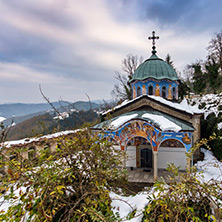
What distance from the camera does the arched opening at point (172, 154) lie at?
29.3 ft

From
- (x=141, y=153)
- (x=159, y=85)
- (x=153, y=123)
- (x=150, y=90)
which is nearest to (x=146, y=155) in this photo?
(x=141, y=153)

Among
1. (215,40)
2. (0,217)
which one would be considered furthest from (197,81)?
(0,217)

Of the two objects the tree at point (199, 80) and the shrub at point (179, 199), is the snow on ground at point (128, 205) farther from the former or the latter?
the tree at point (199, 80)

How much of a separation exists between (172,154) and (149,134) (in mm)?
3300

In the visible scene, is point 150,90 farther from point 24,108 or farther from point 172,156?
point 24,108

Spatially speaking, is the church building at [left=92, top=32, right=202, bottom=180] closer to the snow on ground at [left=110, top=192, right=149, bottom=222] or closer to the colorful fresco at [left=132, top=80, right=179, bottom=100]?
the colorful fresco at [left=132, top=80, right=179, bottom=100]

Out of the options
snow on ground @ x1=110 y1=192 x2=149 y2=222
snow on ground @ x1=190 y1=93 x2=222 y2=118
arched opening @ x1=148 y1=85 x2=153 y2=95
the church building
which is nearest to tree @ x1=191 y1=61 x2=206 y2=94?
snow on ground @ x1=190 y1=93 x2=222 y2=118

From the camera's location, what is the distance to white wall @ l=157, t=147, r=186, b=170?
891cm

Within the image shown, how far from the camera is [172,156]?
9094 mm

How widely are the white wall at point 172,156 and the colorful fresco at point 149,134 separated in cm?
242

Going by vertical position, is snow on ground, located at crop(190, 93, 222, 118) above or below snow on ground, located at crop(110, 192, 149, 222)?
above

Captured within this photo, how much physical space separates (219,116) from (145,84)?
6.99 metres

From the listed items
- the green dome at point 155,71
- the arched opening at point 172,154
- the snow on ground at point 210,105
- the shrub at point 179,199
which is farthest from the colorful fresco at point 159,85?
the shrub at point 179,199

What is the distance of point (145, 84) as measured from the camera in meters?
10.7
